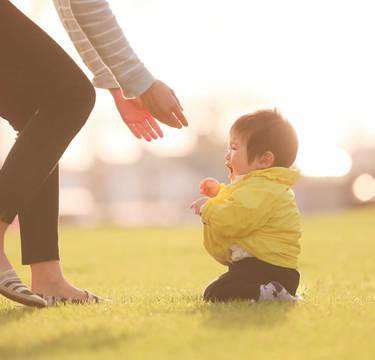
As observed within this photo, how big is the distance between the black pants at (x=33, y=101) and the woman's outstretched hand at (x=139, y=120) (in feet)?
0.88

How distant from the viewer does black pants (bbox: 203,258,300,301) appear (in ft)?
12.1

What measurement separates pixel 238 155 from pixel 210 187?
9.4 inches

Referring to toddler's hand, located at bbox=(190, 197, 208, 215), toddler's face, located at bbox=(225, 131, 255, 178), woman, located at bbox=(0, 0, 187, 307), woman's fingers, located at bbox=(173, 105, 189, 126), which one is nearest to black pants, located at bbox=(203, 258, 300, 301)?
toddler's hand, located at bbox=(190, 197, 208, 215)

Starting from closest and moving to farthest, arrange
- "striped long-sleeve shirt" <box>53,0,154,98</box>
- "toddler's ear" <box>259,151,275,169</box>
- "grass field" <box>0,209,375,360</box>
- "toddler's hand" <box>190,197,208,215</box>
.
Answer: "grass field" <box>0,209,375,360</box> < "striped long-sleeve shirt" <box>53,0,154,98</box> < "toddler's hand" <box>190,197,208,215</box> < "toddler's ear" <box>259,151,275,169</box>

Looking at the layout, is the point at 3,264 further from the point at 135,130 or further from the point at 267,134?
the point at 267,134

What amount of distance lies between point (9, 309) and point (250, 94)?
42.3 metres

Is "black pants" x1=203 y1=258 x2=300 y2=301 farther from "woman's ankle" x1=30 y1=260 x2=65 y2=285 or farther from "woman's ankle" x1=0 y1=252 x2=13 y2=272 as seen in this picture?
"woman's ankle" x1=0 y1=252 x2=13 y2=272

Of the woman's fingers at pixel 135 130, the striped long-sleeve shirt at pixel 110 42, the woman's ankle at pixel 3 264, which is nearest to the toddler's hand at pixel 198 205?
the woman's fingers at pixel 135 130

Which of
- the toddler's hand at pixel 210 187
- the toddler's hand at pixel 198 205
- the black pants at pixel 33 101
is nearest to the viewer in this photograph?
the black pants at pixel 33 101

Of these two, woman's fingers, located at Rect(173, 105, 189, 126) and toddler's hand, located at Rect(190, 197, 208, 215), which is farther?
toddler's hand, located at Rect(190, 197, 208, 215)

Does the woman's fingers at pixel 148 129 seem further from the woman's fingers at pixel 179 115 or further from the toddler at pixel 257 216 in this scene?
the woman's fingers at pixel 179 115

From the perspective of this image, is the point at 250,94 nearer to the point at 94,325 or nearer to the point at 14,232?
the point at 14,232

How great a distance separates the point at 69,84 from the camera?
3.49 m

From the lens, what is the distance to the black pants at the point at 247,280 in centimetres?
367
